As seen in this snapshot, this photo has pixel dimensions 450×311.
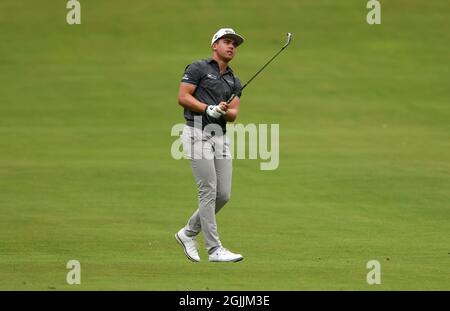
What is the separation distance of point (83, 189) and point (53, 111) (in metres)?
10.3

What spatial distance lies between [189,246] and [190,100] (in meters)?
1.72

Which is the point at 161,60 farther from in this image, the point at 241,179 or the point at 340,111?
the point at 241,179

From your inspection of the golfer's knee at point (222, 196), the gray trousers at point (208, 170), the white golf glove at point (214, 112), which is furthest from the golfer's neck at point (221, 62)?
the golfer's knee at point (222, 196)

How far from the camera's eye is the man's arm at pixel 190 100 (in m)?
11.2

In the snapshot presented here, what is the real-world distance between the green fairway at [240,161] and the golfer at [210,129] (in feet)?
1.87

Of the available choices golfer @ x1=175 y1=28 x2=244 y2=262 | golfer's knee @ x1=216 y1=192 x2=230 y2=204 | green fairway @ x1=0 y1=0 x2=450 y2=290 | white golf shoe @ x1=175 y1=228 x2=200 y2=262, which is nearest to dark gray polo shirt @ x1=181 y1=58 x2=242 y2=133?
golfer @ x1=175 y1=28 x2=244 y2=262

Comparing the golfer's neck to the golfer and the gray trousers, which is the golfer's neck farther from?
the gray trousers

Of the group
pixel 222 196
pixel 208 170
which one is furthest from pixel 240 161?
pixel 208 170

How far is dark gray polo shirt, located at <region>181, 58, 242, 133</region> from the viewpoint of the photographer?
11.4m

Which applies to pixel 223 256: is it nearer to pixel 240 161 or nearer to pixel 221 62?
pixel 221 62

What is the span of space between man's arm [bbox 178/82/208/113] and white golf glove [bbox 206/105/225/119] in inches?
2.6

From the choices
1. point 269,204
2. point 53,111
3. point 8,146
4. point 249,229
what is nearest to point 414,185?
point 269,204

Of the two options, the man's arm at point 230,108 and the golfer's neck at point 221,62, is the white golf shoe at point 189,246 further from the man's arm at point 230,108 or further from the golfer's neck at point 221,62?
the golfer's neck at point 221,62

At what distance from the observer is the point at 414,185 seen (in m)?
19.2
